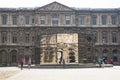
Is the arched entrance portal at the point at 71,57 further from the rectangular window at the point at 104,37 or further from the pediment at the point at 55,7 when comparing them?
the rectangular window at the point at 104,37

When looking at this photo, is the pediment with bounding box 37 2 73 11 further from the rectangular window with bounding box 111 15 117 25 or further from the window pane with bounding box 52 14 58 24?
the rectangular window with bounding box 111 15 117 25

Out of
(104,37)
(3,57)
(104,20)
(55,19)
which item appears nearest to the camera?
(55,19)

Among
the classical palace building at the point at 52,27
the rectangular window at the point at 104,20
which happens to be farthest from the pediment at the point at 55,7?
the rectangular window at the point at 104,20

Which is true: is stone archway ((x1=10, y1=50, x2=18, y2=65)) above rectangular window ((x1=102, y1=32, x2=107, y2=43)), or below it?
below

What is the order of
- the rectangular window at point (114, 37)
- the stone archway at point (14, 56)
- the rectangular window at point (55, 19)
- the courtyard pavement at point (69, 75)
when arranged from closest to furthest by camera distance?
the courtyard pavement at point (69, 75) < the rectangular window at point (55, 19) < the stone archway at point (14, 56) < the rectangular window at point (114, 37)

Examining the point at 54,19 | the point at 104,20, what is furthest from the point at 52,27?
the point at 104,20

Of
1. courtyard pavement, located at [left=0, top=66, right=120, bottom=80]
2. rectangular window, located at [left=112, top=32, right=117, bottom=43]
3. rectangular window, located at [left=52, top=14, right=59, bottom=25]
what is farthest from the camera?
rectangular window, located at [left=112, top=32, right=117, bottom=43]

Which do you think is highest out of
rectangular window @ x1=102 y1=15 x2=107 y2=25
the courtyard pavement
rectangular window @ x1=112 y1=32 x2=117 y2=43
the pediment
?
the pediment

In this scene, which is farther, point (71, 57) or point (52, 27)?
point (52, 27)

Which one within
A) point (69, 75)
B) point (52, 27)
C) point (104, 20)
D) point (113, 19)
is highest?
point (113, 19)

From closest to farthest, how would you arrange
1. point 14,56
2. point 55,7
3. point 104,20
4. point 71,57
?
point 71,57
point 55,7
point 14,56
point 104,20

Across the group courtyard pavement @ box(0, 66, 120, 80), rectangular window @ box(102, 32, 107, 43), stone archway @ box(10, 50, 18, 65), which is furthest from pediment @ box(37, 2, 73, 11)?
courtyard pavement @ box(0, 66, 120, 80)

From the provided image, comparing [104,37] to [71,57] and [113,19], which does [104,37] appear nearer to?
[113,19]

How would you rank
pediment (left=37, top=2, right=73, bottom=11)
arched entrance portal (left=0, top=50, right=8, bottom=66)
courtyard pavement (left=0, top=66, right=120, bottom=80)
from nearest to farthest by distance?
1. courtyard pavement (left=0, top=66, right=120, bottom=80)
2. pediment (left=37, top=2, right=73, bottom=11)
3. arched entrance portal (left=0, top=50, right=8, bottom=66)
